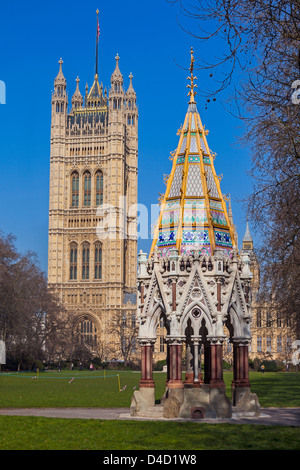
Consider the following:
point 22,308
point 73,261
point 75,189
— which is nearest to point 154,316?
point 22,308

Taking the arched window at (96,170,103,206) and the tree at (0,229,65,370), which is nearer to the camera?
the tree at (0,229,65,370)

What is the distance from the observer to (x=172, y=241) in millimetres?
18453

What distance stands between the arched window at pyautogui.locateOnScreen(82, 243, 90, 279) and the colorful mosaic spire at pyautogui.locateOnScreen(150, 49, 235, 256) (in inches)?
3721

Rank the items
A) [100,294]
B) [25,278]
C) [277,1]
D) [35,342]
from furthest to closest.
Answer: [100,294]
[35,342]
[25,278]
[277,1]

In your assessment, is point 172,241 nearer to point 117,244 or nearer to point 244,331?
point 244,331

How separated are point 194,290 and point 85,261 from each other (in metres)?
97.2

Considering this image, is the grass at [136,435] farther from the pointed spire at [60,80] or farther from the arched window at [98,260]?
the pointed spire at [60,80]

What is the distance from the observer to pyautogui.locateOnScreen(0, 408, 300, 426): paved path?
16.6 m

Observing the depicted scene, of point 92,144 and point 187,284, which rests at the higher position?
point 92,144

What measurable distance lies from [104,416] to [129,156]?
103 m

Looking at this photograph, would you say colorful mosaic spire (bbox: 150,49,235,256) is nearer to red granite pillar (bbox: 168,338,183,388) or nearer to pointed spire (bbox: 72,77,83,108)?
red granite pillar (bbox: 168,338,183,388)

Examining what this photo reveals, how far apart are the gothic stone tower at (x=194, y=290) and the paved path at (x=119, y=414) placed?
18.7 inches

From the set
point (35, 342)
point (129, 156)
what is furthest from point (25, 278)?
point (129, 156)

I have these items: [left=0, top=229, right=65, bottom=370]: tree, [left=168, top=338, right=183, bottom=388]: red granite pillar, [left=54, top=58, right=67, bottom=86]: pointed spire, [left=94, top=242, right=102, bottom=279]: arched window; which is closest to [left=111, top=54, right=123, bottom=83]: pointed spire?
[left=54, top=58, right=67, bottom=86]: pointed spire
